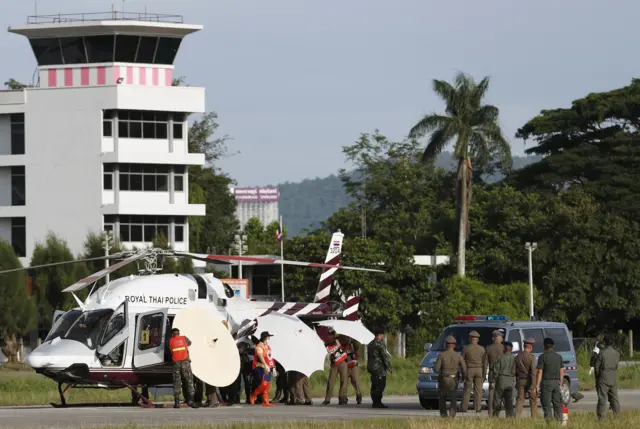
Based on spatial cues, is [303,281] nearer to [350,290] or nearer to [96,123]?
[350,290]

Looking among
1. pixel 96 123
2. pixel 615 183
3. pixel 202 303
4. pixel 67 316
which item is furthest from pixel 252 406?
pixel 615 183

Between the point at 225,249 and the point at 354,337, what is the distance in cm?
6788

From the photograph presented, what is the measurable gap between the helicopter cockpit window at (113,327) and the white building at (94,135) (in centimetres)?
4461

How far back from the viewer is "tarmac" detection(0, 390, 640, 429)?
2534 cm

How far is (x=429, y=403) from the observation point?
3005 centimetres

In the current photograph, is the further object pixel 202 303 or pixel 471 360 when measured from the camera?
pixel 202 303

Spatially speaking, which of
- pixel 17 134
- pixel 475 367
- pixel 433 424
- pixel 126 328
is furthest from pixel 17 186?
pixel 433 424

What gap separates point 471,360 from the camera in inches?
1077

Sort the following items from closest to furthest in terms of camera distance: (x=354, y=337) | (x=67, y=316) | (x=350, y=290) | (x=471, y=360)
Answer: (x=471, y=360) → (x=67, y=316) → (x=354, y=337) → (x=350, y=290)

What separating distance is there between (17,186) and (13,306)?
11146mm

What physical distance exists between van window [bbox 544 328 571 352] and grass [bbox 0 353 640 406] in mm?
7051

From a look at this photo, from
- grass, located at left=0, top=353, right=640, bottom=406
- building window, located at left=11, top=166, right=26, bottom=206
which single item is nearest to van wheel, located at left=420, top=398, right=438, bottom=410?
grass, located at left=0, top=353, right=640, bottom=406

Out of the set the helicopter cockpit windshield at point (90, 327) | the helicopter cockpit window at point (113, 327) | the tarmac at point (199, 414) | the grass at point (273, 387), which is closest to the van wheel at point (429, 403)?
the tarmac at point (199, 414)

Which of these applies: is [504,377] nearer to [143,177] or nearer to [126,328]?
[126,328]
